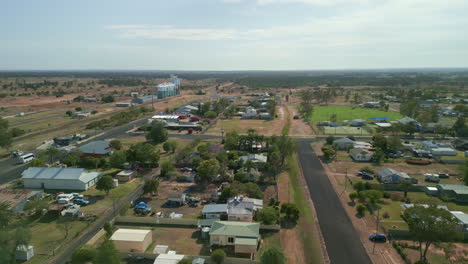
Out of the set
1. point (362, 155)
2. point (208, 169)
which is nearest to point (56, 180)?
point (208, 169)

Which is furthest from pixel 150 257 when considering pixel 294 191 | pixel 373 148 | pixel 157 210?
pixel 373 148

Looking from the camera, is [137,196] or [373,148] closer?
[137,196]

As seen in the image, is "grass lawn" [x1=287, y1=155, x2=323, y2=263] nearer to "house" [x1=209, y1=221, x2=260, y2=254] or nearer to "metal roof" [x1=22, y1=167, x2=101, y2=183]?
"house" [x1=209, y1=221, x2=260, y2=254]

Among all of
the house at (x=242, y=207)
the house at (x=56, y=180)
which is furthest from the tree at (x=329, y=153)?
the house at (x=56, y=180)

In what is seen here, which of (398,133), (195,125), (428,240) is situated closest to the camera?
(428,240)

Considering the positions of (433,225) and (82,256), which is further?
(82,256)

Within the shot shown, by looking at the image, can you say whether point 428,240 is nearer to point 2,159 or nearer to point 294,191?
point 294,191

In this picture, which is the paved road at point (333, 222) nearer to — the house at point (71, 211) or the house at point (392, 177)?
the house at point (392, 177)

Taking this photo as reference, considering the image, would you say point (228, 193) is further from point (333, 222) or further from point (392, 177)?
point (392, 177)
